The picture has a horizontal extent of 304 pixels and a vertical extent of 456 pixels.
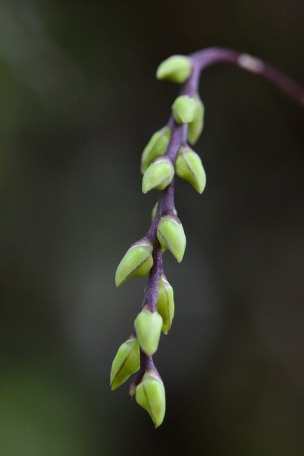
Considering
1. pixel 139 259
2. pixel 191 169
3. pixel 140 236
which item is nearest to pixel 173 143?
pixel 191 169

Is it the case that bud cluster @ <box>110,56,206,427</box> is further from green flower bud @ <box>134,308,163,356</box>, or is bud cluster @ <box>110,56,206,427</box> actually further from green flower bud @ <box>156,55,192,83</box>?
green flower bud @ <box>156,55,192,83</box>

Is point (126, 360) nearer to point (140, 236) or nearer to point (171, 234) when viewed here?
point (171, 234)

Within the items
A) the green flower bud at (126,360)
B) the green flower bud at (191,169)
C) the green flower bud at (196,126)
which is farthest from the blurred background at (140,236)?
the green flower bud at (126,360)

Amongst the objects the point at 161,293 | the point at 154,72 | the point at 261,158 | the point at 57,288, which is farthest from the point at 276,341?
the point at 161,293

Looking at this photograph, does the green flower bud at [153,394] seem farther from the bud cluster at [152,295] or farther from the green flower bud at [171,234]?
the green flower bud at [171,234]

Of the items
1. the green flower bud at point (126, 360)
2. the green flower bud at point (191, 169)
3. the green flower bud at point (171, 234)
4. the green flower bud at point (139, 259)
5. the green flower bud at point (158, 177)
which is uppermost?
the green flower bud at point (191, 169)

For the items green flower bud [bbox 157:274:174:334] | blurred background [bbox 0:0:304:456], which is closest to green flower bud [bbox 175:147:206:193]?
green flower bud [bbox 157:274:174:334]
